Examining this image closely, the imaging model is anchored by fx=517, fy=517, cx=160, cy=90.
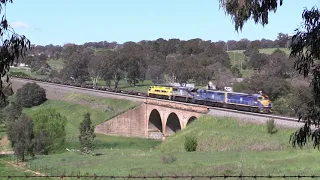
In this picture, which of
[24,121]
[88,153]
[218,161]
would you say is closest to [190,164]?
[218,161]

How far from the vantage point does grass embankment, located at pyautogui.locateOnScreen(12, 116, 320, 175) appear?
88.7 feet

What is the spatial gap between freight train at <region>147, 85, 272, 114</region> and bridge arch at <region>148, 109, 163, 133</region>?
2.90 meters

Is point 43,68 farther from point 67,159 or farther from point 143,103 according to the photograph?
point 67,159

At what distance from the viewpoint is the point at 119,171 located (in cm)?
2855

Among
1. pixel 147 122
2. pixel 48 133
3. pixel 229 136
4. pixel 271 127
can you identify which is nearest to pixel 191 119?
pixel 147 122

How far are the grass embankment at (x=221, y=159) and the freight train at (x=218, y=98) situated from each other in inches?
220

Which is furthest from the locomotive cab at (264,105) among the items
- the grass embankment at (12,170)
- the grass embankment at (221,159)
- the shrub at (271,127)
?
the grass embankment at (12,170)

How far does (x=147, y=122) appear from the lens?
66.2m

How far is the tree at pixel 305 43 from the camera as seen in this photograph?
11.1 meters

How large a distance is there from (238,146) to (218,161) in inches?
369

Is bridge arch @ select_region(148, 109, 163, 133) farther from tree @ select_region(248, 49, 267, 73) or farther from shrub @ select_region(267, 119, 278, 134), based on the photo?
tree @ select_region(248, 49, 267, 73)

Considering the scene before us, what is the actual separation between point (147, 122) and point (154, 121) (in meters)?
1.09

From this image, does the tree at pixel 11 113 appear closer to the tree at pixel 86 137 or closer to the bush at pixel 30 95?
the tree at pixel 86 137

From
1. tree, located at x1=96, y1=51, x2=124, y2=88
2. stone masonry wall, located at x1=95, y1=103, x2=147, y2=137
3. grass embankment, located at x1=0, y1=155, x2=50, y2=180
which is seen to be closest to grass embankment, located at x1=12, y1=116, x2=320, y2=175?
grass embankment, located at x1=0, y1=155, x2=50, y2=180
